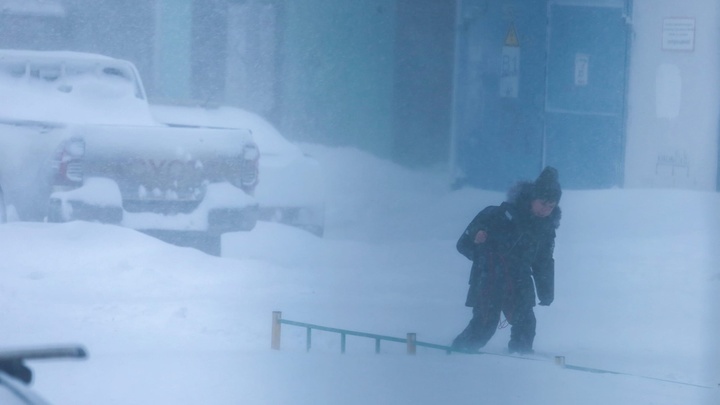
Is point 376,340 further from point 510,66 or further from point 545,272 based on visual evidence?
point 510,66

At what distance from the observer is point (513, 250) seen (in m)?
3.86

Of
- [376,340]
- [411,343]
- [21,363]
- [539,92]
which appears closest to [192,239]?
[376,340]

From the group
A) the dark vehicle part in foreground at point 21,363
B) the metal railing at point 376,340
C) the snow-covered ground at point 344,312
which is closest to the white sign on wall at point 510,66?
the snow-covered ground at point 344,312

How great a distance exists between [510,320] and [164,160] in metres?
1.71

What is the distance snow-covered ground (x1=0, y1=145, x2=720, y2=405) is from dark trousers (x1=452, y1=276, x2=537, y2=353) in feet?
0.83

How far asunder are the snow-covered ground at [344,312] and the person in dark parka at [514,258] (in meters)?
0.27

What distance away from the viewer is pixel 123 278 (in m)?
3.70

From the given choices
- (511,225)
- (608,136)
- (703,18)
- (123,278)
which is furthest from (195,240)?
(703,18)

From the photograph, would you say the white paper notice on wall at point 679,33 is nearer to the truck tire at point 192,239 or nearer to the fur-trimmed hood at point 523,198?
the fur-trimmed hood at point 523,198

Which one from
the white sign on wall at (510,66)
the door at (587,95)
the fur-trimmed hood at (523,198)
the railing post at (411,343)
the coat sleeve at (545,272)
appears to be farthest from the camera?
the door at (587,95)

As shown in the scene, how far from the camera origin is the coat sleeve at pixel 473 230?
3.79m

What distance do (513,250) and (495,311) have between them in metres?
0.29

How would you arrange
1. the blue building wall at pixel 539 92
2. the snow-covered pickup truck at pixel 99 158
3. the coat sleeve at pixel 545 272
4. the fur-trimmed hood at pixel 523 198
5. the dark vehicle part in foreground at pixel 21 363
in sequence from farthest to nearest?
1. the blue building wall at pixel 539 92
2. the coat sleeve at pixel 545 272
3. the fur-trimmed hood at pixel 523 198
4. the snow-covered pickup truck at pixel 99 158
5. the dark vehicle part in foreground at pixel 21 363

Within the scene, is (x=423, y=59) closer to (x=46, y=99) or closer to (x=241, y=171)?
(x=241, y=171)
